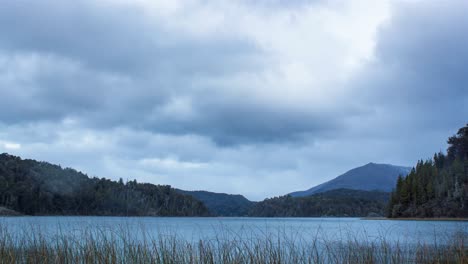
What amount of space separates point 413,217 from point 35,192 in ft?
314

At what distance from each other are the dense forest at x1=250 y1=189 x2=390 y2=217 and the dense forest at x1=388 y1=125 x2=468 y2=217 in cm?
5492

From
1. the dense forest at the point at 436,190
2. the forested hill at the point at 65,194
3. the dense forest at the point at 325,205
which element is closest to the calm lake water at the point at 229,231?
the dense forest at the point at 436,190

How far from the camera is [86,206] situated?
138375 mm

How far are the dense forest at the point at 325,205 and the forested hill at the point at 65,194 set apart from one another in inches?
1428

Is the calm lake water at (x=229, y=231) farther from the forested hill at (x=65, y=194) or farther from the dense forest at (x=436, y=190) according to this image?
the forested hill at (x=65, y=194)

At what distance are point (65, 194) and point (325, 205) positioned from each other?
301ft

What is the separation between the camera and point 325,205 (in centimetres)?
17675

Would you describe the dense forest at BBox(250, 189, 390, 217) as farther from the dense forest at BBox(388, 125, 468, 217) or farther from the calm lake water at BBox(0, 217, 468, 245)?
the calm lake water at BBox(0, 217, 468, 245)

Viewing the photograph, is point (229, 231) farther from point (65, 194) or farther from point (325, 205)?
point (325, 205)

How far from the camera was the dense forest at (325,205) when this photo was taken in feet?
556

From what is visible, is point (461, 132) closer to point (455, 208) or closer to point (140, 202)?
point (455, 208)

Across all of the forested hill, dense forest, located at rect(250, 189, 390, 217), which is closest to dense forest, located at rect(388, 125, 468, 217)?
dense forest, located at rect(250, 189, 390, 217)

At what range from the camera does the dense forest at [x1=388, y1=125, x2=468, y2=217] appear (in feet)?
298

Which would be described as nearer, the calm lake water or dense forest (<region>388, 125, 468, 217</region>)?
the calm lake water
